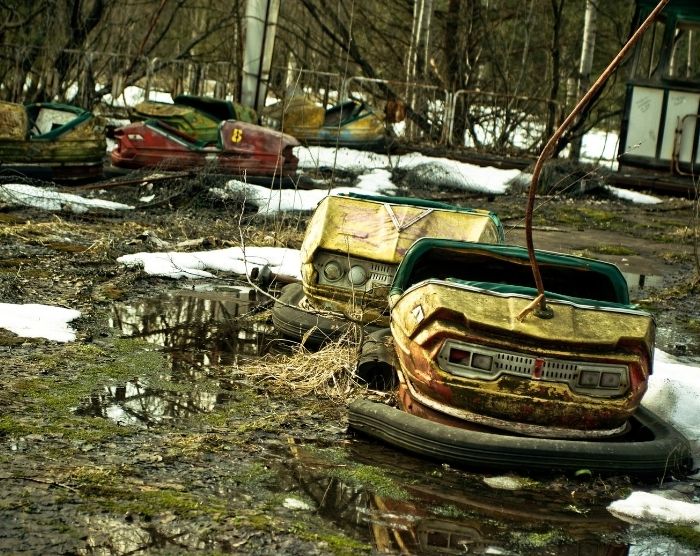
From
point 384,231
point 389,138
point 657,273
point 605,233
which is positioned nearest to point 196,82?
point 389,138

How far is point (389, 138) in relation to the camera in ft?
62.7

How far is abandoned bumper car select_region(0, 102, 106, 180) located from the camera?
1143 centimetres

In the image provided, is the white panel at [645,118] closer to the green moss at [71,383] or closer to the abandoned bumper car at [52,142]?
the abandoned bumper car at [52,142]

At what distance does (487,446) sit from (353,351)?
4.60 ft

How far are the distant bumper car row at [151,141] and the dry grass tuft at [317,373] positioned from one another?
5074mm

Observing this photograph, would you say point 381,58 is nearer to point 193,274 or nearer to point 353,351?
point 193,274

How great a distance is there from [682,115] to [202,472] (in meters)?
15.0

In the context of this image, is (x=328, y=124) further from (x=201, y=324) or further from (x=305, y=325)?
(x=305, y=325)

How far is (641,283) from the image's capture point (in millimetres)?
9633

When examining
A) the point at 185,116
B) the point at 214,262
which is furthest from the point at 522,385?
the point at 185,116

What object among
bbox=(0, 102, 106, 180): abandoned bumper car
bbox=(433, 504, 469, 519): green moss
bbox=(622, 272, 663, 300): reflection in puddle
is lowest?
bbox=(433, 504, 469, 519): green moss

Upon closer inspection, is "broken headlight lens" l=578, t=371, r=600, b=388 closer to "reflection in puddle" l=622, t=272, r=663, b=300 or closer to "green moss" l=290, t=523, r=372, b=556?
"green moss" l=290, t=523, r=372, b=556

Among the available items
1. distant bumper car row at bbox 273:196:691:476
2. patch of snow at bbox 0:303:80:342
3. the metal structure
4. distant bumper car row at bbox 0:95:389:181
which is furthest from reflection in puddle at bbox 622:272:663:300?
the metal structure

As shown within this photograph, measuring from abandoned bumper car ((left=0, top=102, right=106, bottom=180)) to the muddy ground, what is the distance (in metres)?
4.90
